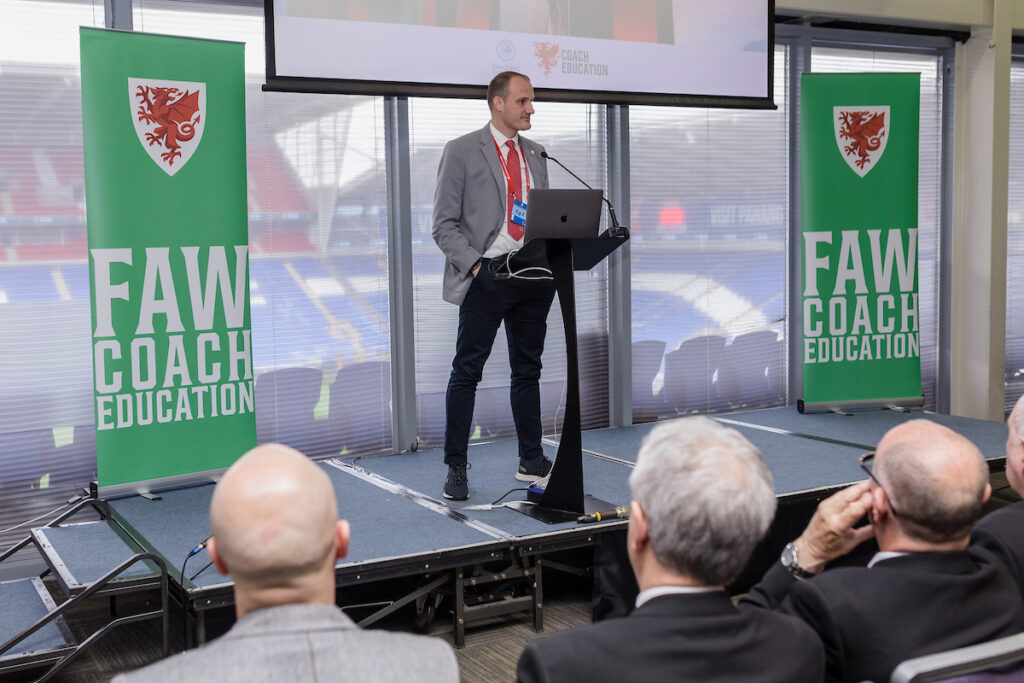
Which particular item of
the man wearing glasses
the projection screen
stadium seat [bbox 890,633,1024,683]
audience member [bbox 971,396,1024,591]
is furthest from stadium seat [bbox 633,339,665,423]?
stadium seat [bbox 890,633,1024,683]

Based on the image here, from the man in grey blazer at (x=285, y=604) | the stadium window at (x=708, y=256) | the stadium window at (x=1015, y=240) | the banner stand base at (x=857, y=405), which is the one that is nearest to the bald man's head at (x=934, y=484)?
the man in grey blazer at (x=285, y=604)

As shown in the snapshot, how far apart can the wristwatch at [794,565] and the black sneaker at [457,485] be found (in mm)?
2124

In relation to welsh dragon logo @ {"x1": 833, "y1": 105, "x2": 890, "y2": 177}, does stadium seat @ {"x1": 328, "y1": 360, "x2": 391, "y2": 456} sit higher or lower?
lower

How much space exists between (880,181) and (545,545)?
11.1 feet

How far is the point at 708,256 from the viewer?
18.7ft

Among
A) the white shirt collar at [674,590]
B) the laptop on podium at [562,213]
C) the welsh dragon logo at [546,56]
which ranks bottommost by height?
the white shirt collar at [674,590]

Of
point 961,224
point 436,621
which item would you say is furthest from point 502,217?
point 961,224

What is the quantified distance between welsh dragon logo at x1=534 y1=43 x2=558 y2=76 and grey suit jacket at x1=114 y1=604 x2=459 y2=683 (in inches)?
152

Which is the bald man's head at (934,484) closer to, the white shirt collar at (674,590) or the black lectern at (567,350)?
the white shirt collar at (674,590)

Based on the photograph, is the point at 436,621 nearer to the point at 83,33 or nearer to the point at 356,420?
the point at 356,420

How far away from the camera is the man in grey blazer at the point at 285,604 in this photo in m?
1.11

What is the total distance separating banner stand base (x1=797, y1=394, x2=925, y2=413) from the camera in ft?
18.5

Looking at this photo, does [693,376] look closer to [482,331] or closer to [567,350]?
[482,331]

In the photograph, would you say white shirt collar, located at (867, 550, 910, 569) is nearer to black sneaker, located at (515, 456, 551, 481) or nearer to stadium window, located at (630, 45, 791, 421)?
black sneaker, located at (515, 456, 551, 481)
